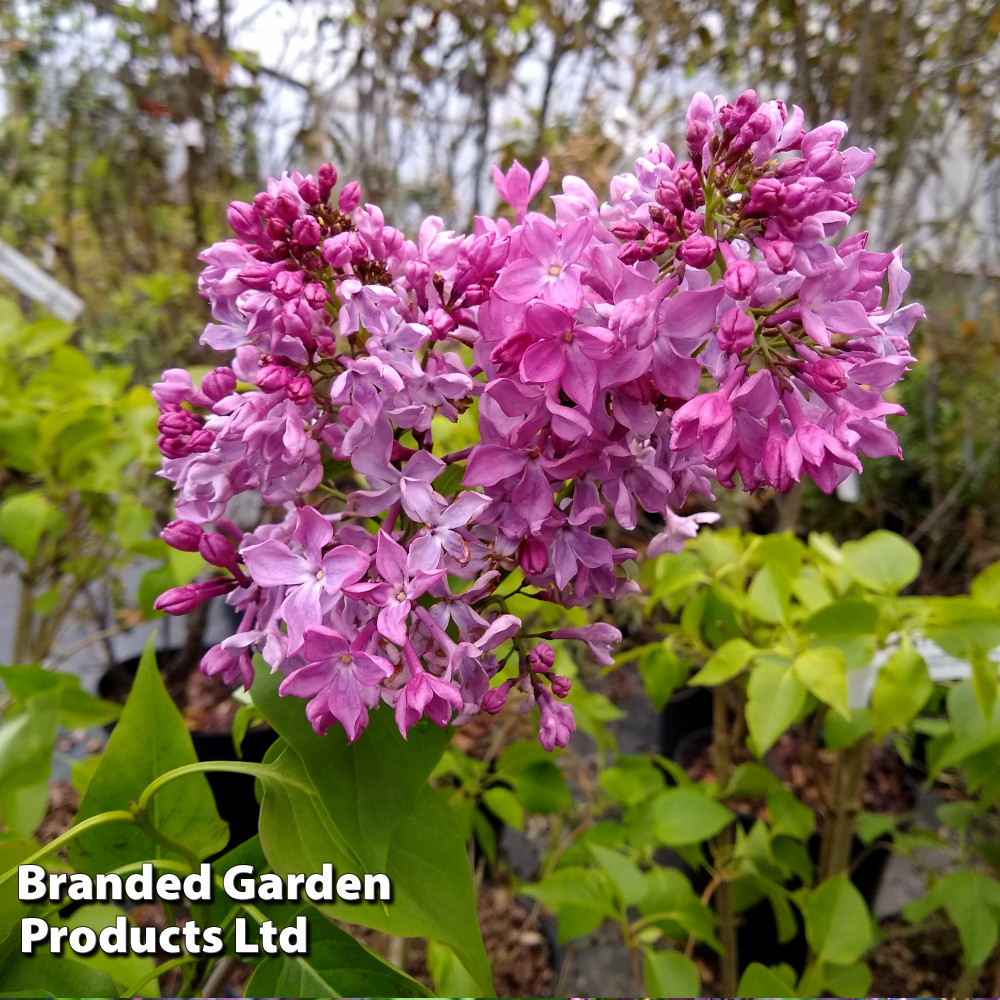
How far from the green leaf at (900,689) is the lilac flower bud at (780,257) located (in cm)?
36

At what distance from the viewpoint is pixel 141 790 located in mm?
381

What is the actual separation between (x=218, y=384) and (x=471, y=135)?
6.72 feet

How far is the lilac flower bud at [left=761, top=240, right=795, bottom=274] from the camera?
28 cm

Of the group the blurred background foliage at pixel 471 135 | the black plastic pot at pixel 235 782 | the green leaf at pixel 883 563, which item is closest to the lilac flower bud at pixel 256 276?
the green leaf at pixel 883 563

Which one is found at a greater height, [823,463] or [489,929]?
[823,463]

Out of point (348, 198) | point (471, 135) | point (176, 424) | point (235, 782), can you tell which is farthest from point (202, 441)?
point (471, 135)

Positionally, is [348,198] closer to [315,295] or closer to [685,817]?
[315,295]

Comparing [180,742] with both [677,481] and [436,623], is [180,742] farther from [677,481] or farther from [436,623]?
[677,481]

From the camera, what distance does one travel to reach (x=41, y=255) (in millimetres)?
1795

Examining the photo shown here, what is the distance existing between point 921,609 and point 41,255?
1.92 m

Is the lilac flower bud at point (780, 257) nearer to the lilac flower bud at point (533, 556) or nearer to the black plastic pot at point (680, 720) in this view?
the lilac flower bud at point (533, 556)

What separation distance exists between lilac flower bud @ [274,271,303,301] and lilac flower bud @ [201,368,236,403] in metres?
0.06

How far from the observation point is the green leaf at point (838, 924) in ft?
2.07

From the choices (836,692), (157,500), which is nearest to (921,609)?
(836,692)
